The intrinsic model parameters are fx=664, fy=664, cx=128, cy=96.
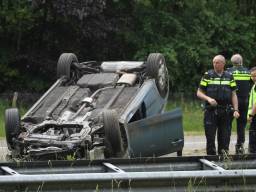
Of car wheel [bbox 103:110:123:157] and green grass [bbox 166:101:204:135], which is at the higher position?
car wheel [bbox 103:110:123:157]

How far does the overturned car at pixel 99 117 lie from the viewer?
855cm

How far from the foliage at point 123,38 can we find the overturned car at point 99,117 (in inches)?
541

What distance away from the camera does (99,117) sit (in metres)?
9.09

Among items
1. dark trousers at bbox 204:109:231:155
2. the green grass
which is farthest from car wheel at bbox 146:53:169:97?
the green grass

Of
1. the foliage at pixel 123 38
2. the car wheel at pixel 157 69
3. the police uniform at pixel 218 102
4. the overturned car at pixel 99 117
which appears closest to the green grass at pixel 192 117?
the foliage at pixel 123 38

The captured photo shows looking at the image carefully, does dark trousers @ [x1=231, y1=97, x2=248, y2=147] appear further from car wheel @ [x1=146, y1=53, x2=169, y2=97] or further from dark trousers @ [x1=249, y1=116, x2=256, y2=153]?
car wheel @ [x1=146, y1=53, x2=169, y2=97]

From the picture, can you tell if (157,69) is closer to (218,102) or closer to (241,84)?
(218,102)

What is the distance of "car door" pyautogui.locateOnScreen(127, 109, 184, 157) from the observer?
9000mm

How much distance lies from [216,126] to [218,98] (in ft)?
1.53

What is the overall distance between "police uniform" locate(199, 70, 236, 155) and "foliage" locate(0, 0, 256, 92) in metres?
14.7

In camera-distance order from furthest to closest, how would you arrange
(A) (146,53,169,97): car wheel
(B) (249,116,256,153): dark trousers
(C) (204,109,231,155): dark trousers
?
(A) (146,53,169,97): car wheel < (B) (249,116,256,153): dark trousers < (C) (204,109,231,155): dark trousers

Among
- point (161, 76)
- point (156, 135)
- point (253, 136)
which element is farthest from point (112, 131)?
point (253, 136)

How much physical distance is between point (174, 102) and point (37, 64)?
5.96m

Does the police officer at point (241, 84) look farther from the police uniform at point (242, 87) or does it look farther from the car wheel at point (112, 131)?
the car wheel at point (112, 131)
